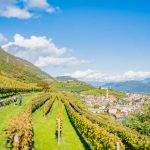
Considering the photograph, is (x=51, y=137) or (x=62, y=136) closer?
(x=51, y=137)

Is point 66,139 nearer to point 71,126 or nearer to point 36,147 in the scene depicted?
point 36,147

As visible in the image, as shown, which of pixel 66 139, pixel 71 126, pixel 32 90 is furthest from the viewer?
pixel 32 90

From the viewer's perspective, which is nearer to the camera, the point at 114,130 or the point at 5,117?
the point at 114,130

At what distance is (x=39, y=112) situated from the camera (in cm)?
6562

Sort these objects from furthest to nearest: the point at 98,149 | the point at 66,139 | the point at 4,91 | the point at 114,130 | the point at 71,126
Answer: the point at 4,91, the point at 71,126, the point at 66,139, the point at 114,130, the point at 98,149

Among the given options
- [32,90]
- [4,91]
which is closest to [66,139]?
[4,91]

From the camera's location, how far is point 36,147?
3703 cm

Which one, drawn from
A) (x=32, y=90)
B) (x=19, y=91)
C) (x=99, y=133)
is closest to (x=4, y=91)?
(x=19, y=91)

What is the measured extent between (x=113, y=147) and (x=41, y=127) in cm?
2349

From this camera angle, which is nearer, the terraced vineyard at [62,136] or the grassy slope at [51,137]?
the terraced vineyard at [62,136]

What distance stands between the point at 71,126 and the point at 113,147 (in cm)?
2757

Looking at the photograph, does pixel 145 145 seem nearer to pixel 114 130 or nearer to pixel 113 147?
pixel 113 147

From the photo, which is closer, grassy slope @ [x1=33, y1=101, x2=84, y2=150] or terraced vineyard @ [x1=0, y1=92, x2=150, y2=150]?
terraced vineyard @ [x1=0, y1=92, x2=150, y2=150]

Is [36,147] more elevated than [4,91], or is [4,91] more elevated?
[4,91]
